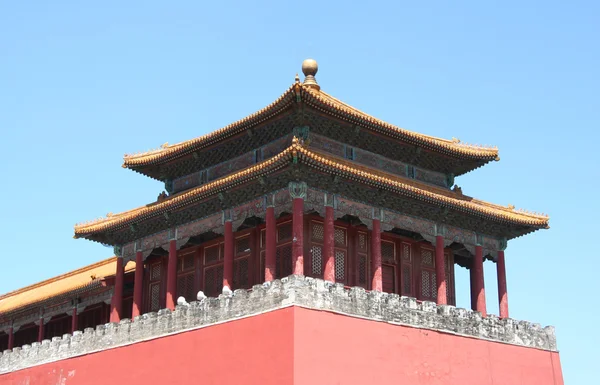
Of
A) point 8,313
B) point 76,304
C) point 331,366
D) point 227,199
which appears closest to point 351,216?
point 227,199

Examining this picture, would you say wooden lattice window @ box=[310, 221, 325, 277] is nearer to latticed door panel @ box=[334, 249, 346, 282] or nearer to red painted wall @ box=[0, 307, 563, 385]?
latticed door panel @ box=[334, 249, 346, 282]

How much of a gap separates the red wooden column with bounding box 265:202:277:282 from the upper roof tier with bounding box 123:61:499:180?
307 centimetres

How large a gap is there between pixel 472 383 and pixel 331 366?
16.7 feet

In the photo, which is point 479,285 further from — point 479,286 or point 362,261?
point 362,261

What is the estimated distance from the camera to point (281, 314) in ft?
75.6

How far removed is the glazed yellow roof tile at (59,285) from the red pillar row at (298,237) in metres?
10.0

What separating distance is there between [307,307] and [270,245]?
2977 mm

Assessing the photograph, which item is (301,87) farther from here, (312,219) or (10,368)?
(10,368)

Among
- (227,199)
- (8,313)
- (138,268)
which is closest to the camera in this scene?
(227,199)

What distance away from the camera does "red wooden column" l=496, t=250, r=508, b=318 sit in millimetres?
29312

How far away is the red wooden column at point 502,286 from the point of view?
29312 millimetres

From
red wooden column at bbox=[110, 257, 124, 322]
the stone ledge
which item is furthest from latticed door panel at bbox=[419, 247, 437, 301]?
red wooden column at bbox=[110, 257, 124, 322]

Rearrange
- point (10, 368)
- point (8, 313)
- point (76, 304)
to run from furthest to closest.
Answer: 1. point (8, 313)
2. point (76, 304)
3. point (10, 368)

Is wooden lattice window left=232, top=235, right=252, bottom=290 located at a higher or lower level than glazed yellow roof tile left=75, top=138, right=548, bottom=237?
lower
